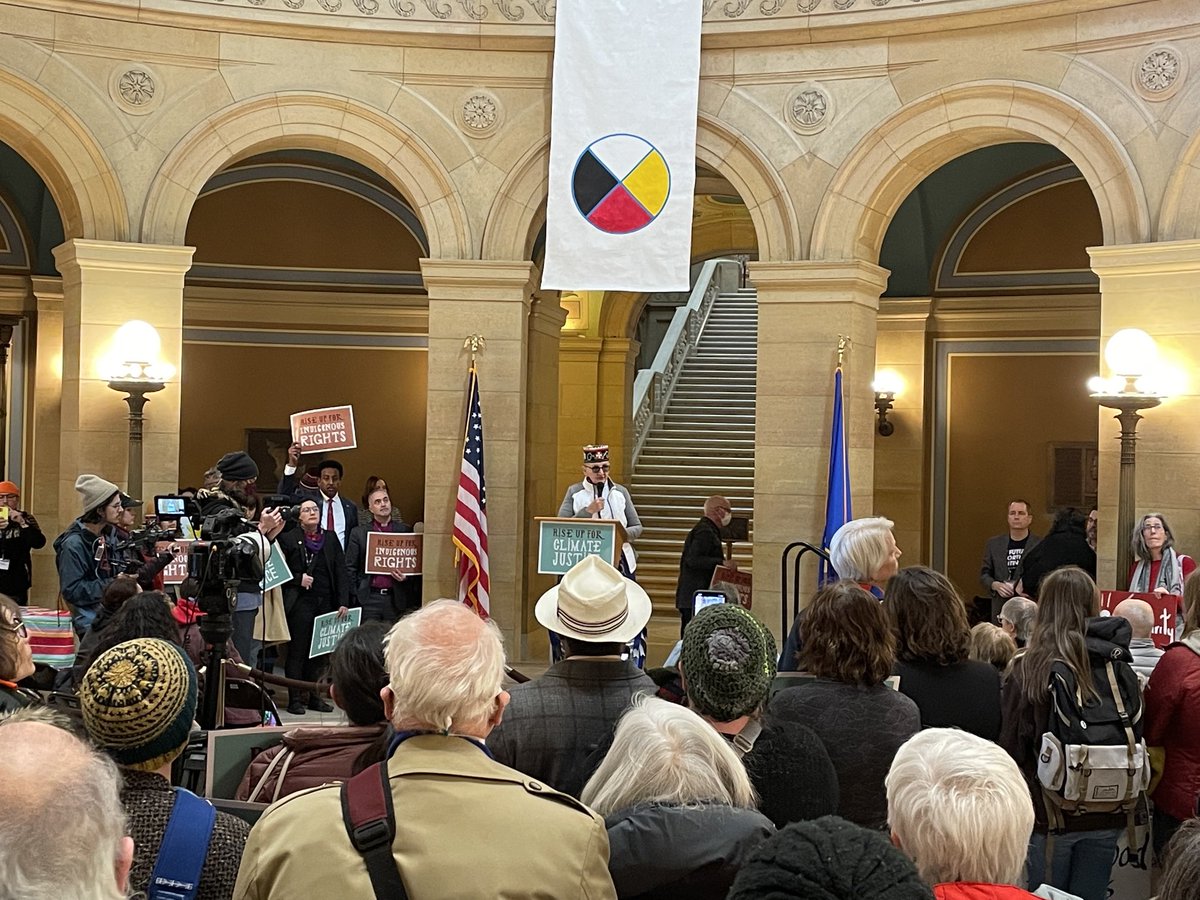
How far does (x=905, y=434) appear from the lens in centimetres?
1380

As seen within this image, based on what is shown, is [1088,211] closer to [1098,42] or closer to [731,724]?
[1098,42]

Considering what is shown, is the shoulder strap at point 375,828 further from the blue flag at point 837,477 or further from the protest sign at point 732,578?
the blue flag at point 837,477

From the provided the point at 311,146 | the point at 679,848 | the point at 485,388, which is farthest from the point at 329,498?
the point at 679,848

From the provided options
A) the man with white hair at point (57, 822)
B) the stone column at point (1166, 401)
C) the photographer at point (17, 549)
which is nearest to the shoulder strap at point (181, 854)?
the man with white hair at point (57, 822)

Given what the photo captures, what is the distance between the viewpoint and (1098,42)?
9.74m

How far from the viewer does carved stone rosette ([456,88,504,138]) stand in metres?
11.0

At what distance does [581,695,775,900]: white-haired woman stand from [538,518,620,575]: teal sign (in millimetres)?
6667

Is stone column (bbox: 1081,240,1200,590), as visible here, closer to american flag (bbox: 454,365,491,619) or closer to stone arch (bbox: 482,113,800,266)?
stone arch (bbox: 482,113,800,266)

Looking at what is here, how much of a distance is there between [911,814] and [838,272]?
28.0ft

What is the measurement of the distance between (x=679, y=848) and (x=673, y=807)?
0.08 m

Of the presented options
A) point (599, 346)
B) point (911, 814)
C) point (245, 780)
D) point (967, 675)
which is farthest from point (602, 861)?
point (599, 346)

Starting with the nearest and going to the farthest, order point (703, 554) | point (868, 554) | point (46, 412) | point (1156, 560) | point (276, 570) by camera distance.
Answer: point (868, 554) < point (276, 570) < point (1156, 560) < point (703, 554) < point (46, 412)

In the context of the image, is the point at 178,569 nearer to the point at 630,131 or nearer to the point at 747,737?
the point at 630,131

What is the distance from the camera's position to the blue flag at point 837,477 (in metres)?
10.2
